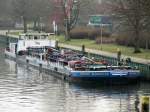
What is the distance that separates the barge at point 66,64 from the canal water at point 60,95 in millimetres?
823

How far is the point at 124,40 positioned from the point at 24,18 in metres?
49.8

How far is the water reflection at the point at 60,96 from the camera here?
1592 inches

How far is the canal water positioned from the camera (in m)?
40.4

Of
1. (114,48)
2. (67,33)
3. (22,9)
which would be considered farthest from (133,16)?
(22,9)

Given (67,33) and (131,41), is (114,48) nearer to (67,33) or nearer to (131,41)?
(131,41)

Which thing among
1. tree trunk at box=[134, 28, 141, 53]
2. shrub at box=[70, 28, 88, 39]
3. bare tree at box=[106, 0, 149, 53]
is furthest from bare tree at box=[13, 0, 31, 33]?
tree trunk at box=[134, 28, 141, 53]

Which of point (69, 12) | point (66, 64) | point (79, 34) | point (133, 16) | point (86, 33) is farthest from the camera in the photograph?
point (69, 12)

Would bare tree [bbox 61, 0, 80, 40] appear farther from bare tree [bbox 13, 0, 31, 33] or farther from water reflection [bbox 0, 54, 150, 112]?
water reflection [bbox 0, 54, 150, 112]

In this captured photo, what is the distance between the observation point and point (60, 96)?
4588cm

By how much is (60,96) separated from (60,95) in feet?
1.85

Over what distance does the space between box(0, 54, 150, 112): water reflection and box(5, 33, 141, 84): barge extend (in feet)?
2.97

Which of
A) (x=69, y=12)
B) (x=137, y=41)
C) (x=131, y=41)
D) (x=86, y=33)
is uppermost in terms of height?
(x=69, y=12)

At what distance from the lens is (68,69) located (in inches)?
2147

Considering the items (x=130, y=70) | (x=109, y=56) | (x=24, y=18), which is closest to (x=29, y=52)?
(x=109, y=56)
